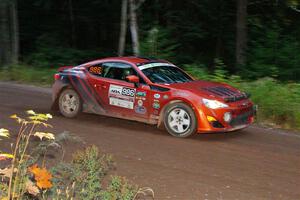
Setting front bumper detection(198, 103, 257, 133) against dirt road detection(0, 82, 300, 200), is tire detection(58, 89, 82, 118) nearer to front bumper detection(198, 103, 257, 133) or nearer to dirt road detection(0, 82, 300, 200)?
dirt road detection(0, 82, 300, 200)

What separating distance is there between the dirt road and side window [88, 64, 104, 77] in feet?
3.44

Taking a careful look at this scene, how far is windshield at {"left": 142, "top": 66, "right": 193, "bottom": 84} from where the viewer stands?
10203 mm

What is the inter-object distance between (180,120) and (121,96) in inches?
57.3

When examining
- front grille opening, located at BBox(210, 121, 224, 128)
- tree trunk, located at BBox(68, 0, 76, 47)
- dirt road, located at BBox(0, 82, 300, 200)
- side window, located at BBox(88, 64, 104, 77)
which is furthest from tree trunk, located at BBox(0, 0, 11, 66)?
front grille opening, located at BBox(210, 121, 224, 128)

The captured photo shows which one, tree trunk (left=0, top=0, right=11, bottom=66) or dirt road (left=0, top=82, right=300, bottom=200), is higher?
tree trunk (left=0, top=0, right=11, bottom=66)

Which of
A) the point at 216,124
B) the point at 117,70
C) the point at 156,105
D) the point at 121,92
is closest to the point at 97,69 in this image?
the point at 117,70

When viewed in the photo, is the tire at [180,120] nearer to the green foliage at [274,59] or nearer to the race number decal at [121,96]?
the race number decal at [121,96]

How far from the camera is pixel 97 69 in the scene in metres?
11.0

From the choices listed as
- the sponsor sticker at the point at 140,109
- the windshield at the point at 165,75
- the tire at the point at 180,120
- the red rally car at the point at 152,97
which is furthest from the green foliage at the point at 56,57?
the tire at the point at 180,120

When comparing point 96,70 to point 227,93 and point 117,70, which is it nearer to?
point 117,70

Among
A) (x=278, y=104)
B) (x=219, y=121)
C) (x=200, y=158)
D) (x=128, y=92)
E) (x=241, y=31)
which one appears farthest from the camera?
(x=241, y=31)

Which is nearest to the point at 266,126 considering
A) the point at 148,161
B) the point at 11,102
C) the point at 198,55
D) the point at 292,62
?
the point at 148,161

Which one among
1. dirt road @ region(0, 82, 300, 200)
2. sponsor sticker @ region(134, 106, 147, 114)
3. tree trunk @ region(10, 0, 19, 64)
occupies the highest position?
tree trunk @ region(10, 0, 19, 64)

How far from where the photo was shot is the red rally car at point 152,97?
9.37 metres
